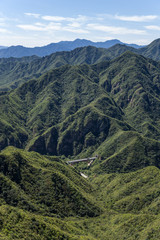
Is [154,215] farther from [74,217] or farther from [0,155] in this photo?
[0,155]

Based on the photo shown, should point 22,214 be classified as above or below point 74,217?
above

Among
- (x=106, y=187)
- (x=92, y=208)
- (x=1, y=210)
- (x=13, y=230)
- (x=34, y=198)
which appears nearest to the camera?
(x=13, y=230)

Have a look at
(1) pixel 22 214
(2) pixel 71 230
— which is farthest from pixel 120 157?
(1) pixel 22 214

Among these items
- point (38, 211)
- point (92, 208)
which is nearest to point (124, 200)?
point (92, 208)

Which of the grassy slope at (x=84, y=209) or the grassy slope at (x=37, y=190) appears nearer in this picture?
the grassy slope at (x=84, y=209)

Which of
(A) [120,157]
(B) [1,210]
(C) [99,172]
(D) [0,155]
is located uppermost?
(D) [0,155]

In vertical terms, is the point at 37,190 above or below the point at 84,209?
above

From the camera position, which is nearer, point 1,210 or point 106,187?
point 1,210

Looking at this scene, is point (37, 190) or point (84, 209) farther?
point (84, 209)

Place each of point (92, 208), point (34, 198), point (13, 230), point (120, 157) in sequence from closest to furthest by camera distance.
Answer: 1. point (13, 230)
2. point (34, 198)
3. point (92, 208)
4. point (120, 157)

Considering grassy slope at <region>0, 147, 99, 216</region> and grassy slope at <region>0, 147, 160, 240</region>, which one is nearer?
grassy slope at <region>0, 147, 160, 240</region>
